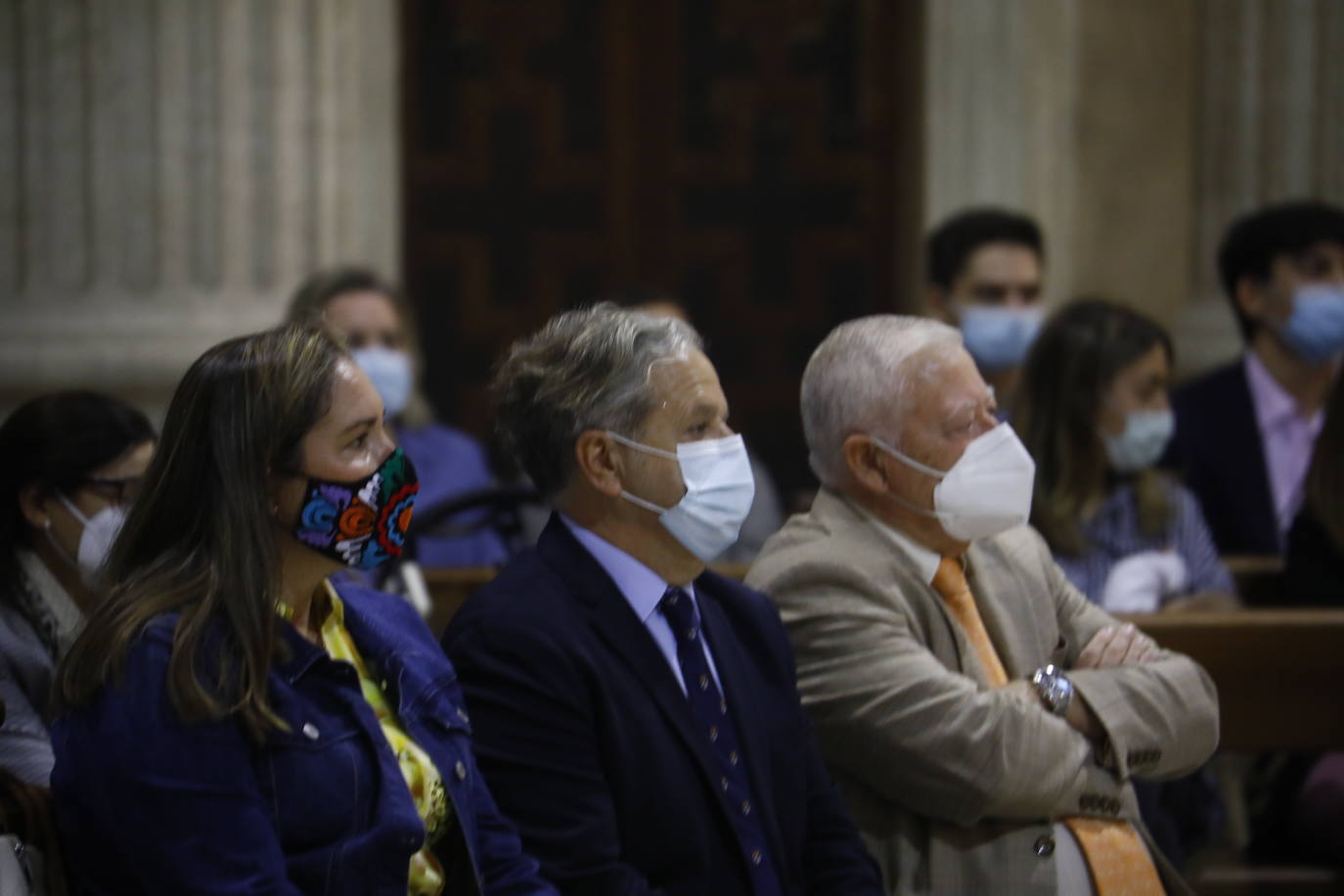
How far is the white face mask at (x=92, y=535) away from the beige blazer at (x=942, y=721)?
1.14 m

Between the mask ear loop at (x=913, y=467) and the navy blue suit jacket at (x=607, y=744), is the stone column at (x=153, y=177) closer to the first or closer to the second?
the mask ear loop at (x=913, y=467)

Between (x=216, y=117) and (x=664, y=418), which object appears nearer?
→ (x=664, y=418)

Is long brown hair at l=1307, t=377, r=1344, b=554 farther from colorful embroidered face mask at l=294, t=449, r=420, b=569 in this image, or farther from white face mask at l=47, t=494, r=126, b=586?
white face mask at l=47, t=494, r=126, b=586

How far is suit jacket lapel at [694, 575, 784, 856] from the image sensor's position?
2838 millimetres

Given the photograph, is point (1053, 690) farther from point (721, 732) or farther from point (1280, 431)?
point (1280, 431)

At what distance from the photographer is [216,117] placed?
19.8 feet

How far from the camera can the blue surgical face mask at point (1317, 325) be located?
5473 millimetres

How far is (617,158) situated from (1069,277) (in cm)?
173

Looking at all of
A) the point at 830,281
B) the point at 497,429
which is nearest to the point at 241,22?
the point at 830,281

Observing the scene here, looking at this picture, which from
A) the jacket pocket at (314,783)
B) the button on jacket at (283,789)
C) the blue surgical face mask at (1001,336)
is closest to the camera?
the button on jacket at (283,789)

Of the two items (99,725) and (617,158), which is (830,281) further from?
(99,725)

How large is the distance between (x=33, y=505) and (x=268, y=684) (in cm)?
104

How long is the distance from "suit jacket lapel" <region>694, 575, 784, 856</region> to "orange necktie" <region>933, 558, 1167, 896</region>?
0.47 m

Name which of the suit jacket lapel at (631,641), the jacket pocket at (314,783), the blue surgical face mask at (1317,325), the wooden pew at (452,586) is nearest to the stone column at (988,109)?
the blue surgical face mask at (1317,325)
